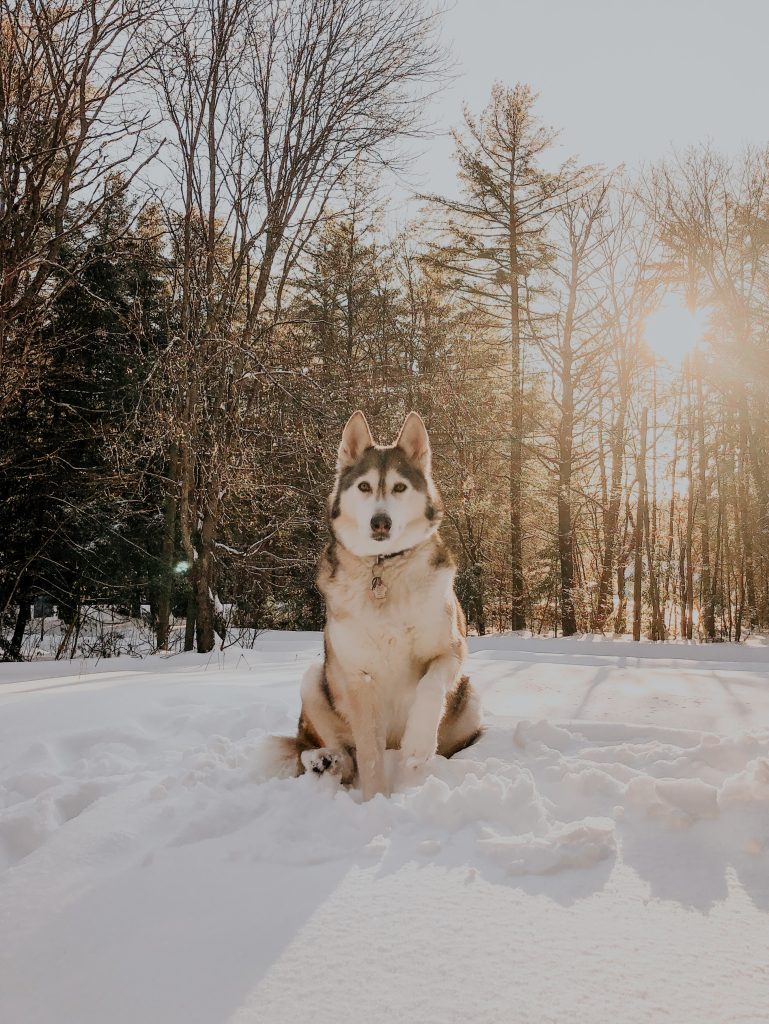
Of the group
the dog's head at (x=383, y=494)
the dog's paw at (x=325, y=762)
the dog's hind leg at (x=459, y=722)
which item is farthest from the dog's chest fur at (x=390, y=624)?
the dog's hind leg at (x=459, y=722)

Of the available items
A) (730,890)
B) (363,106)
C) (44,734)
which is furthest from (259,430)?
(730,890)

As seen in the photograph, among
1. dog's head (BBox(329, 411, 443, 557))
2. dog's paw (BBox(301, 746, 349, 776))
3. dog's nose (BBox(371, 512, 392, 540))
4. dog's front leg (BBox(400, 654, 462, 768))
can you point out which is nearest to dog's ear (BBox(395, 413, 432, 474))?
dog's head (BBox(329, 411, 443, 557))

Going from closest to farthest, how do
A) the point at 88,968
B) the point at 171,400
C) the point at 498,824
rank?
the point at 88,968 → the point at 498,824 → the point at 171,400

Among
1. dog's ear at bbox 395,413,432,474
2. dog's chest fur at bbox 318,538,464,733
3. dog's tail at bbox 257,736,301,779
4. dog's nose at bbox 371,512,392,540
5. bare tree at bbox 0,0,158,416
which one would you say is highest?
bare tree at bbox 0,0,158,416

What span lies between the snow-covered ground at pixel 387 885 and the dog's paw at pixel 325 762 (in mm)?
202

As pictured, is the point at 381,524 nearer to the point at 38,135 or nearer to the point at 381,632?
the point at 381,632

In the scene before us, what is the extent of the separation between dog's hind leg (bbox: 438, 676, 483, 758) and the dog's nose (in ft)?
3.29

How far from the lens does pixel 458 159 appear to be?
58.2 ft

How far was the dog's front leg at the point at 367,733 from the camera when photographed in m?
2.97

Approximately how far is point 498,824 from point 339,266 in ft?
56.6

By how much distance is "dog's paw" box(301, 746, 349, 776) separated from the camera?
3104 millimetres

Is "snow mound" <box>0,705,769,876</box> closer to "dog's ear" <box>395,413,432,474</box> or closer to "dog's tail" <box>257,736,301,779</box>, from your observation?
"dog's tail" <box>257,736,301,779</box>

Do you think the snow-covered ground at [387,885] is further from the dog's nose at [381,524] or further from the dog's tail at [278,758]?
the dog's nose at [381,524]

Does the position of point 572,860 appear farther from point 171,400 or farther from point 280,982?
point 171,400
